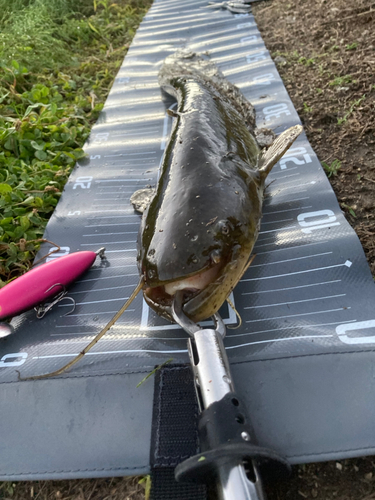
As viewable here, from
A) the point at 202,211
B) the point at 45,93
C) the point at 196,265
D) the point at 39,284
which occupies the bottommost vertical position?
the point at 39,284

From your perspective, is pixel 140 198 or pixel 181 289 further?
pixel 140 198

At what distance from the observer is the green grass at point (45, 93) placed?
2.62 meters

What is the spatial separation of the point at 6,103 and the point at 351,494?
4375 mm

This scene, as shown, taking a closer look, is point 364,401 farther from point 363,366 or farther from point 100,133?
point 100,133

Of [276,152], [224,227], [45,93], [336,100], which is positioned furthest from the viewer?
[45,93]

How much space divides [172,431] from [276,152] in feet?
5.58

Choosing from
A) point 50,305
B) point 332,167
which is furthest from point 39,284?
point 332,167

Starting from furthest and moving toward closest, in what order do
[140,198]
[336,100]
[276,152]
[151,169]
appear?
[336,100], [151,169], [140,198], [276,152]

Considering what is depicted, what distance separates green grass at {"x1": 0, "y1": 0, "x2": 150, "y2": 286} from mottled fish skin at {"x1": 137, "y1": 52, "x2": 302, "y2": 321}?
1091 mm

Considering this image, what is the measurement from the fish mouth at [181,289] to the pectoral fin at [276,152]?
33.2 inches

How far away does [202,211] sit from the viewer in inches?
67.4

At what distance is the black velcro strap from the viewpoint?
1358 millimetres

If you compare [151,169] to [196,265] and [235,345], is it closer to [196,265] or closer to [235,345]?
[196,265]

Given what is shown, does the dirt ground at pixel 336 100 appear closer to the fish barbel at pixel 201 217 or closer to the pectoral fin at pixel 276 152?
the pectoral fin at pixel 276 152
